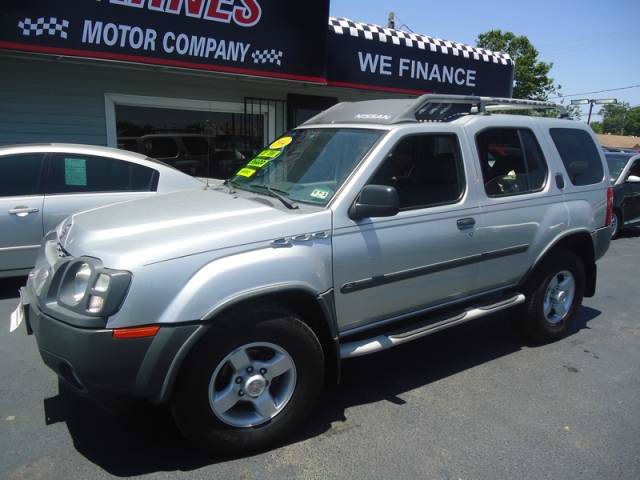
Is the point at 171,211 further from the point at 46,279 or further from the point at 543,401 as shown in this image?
the point at 543,401

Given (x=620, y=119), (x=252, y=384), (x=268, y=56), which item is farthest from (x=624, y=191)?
(x=620, y=119)

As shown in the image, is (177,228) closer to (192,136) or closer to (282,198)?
(282,198)

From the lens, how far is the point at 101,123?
835cm

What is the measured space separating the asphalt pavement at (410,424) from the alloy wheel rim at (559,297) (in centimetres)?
30

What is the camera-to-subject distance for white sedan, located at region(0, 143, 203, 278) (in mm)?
5078

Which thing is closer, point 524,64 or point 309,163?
point 309,163

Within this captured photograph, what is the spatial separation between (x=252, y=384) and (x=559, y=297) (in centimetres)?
309

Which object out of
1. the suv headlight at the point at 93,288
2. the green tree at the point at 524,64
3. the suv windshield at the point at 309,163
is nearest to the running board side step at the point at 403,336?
the suv windshield at the point at 309,163

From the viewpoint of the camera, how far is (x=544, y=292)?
4.33 m

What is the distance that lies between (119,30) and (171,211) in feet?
17.1

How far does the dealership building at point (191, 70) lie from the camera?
6965mm

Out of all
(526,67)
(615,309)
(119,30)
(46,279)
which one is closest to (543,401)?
(615,309)

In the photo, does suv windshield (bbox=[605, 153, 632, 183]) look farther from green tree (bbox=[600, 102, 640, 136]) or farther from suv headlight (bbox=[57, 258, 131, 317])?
green tree (bbox=[600, 102, 640, 136])

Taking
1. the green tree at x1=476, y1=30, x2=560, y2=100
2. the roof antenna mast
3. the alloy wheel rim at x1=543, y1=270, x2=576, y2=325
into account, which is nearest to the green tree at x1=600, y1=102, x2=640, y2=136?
the green tree at x1=476, y1=30, x2=560, y2=100
